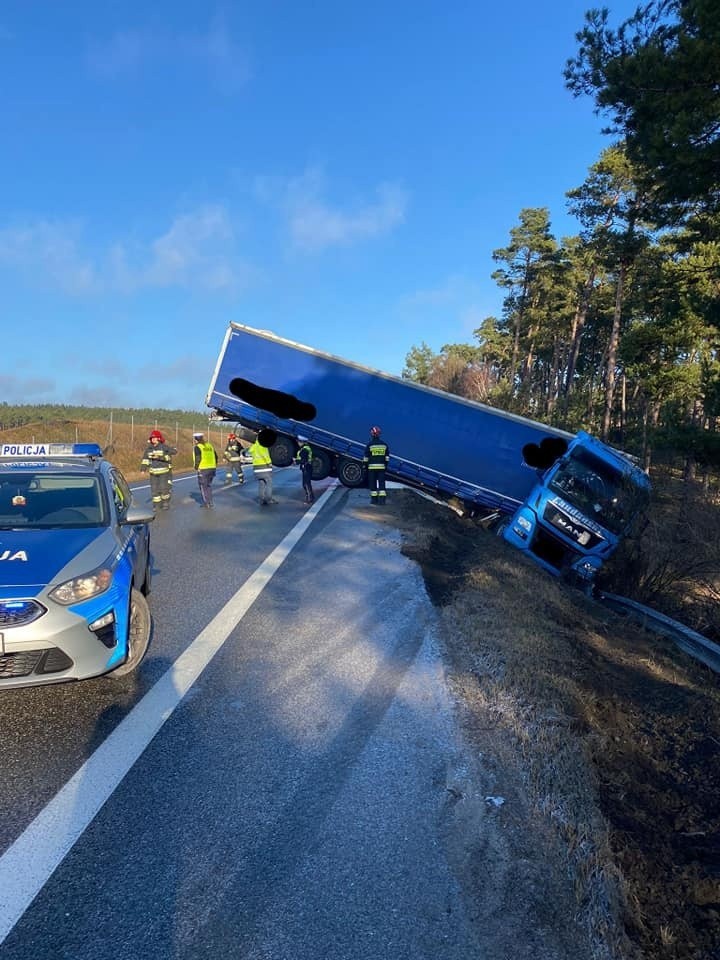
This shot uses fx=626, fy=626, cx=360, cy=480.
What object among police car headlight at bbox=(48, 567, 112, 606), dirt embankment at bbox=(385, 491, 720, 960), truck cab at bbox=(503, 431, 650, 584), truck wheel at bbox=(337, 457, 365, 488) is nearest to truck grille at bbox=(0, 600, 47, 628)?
police car headlight at bbox=(48, 567, 112, 606)

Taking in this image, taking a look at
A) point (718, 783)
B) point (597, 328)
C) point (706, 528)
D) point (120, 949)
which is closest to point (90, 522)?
point (120, 949)

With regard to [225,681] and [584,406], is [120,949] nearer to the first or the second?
[225,681]

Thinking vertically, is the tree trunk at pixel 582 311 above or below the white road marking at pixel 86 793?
above

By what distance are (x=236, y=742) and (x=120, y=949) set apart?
1.46m

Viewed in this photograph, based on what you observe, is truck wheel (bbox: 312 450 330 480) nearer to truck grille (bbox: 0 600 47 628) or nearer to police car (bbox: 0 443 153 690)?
police car (bbox: 0 443 153 690)

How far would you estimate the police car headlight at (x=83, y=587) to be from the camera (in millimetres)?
3777

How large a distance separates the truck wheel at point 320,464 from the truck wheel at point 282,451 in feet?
2.41

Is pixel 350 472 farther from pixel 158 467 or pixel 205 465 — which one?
pixel 158 467

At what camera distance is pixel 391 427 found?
1727 centimetres

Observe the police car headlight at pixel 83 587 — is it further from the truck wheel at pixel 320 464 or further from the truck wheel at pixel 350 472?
the truck wheel at pixel 320 464

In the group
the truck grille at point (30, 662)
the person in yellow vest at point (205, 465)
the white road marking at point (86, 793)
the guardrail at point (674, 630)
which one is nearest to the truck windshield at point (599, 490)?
the guardrail at point (674, 630)

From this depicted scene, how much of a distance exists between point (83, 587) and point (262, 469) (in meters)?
10.1

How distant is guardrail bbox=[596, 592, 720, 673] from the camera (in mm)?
6688

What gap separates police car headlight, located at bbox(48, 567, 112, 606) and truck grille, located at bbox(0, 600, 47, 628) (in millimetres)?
111
